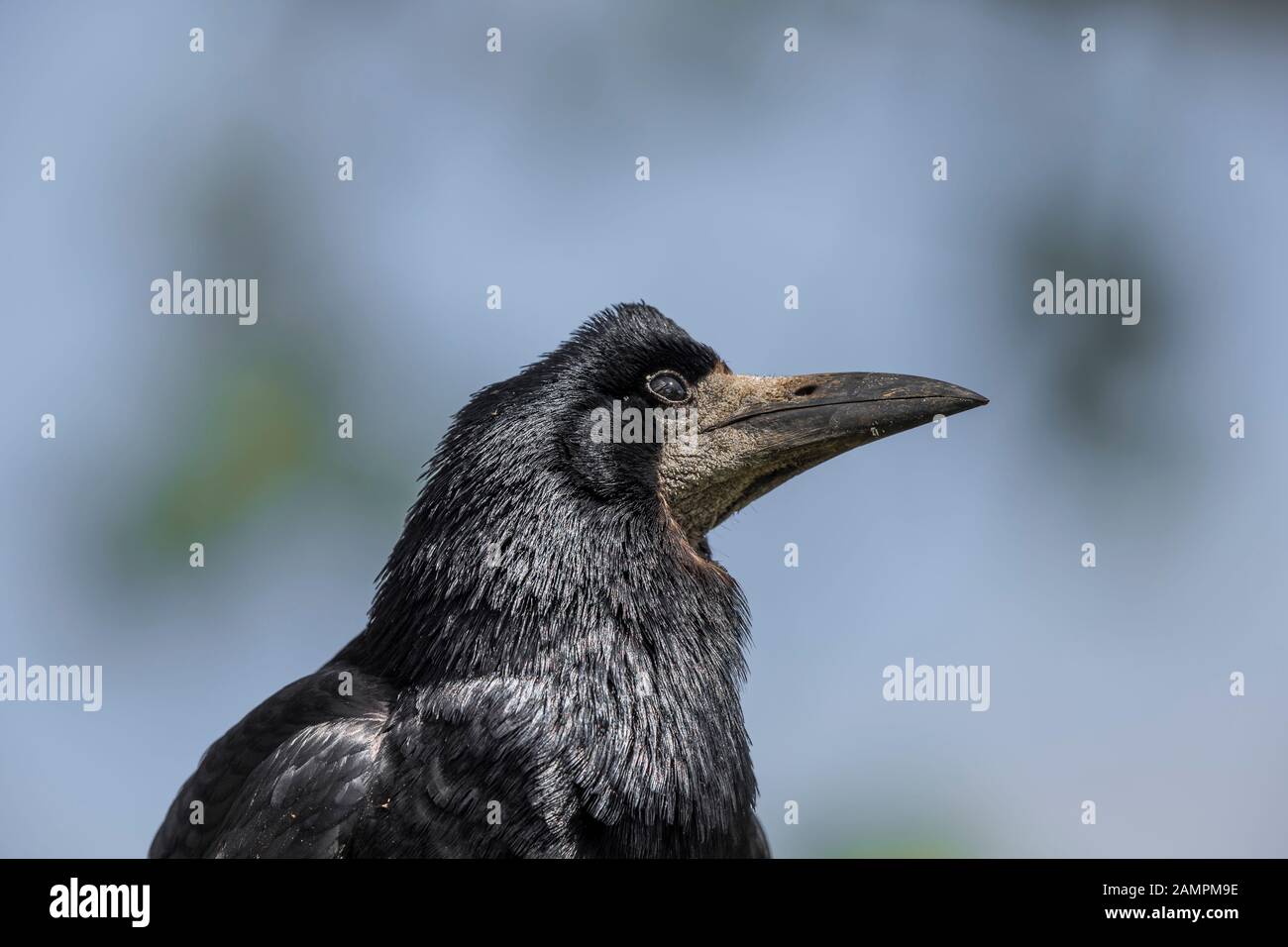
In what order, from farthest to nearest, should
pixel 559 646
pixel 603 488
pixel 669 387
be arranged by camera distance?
pixel 669 387, pixel 603 488, pixel 559 646

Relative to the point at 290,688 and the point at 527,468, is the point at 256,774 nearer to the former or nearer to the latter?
the point at 290,688

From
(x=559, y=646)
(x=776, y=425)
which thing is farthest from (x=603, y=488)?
(x=776, y=425)

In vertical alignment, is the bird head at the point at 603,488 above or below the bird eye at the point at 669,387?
below

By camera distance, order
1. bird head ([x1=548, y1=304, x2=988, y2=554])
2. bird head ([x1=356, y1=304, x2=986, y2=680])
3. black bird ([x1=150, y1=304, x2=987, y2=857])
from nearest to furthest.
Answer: black bird ([x1=150, y1=304, x2=987, y2=857])
bird head ([x1=356, y1=304, x2=986, y2=680])
bird head ([x1=548, y1=304, x2=988, y2=554])

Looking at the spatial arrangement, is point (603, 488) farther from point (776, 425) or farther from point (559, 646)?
point (776, 425)

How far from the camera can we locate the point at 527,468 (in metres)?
5.27

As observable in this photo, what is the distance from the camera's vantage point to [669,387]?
583 centimetres

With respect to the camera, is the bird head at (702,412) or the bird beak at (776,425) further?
the bird beak at (776,425)

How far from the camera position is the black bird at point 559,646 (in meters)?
4.83

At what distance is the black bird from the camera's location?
483cm

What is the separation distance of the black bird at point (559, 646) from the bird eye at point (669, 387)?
0.01m

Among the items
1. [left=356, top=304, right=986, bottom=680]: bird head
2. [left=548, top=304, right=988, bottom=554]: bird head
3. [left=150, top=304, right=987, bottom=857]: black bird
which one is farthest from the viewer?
[left=548, top=304, right=988, bottom=554]: bird head

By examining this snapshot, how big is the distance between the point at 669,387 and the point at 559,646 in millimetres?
1249
